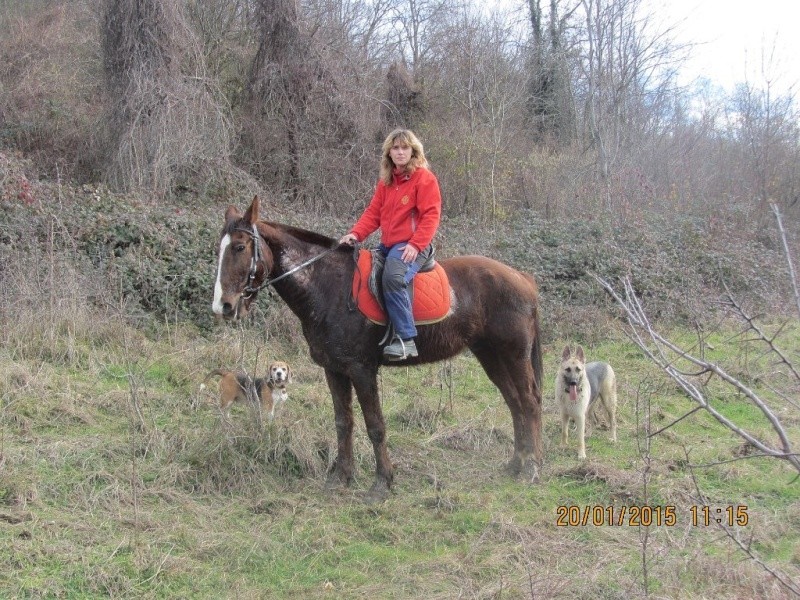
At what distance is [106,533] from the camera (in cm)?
466

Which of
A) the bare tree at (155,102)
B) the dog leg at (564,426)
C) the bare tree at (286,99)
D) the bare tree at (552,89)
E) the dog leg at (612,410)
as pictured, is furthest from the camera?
the bare tree at (552,89)

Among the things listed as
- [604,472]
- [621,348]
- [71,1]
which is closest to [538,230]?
[621,348]

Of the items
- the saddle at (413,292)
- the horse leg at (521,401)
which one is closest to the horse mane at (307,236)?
the saddle at (413,292)

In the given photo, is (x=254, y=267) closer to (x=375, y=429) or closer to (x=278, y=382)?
(x=375, y=429)

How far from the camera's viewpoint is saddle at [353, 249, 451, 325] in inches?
222

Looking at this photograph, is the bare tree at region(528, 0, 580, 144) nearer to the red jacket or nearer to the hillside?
the hillside

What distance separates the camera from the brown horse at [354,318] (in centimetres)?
549

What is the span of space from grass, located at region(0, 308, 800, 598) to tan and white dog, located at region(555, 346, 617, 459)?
24cm

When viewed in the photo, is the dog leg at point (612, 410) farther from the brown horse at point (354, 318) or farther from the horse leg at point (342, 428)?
the horse leg at point (342, 428)

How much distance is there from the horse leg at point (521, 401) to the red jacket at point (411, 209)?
140 centimetres

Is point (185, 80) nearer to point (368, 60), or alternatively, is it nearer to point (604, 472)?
point (368, 60)

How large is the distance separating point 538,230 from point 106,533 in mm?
12409

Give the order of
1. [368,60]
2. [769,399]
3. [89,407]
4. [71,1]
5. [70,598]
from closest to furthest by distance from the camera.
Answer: [70,598]
[89,407]
[769,399]
[71,1]
[368,60]
